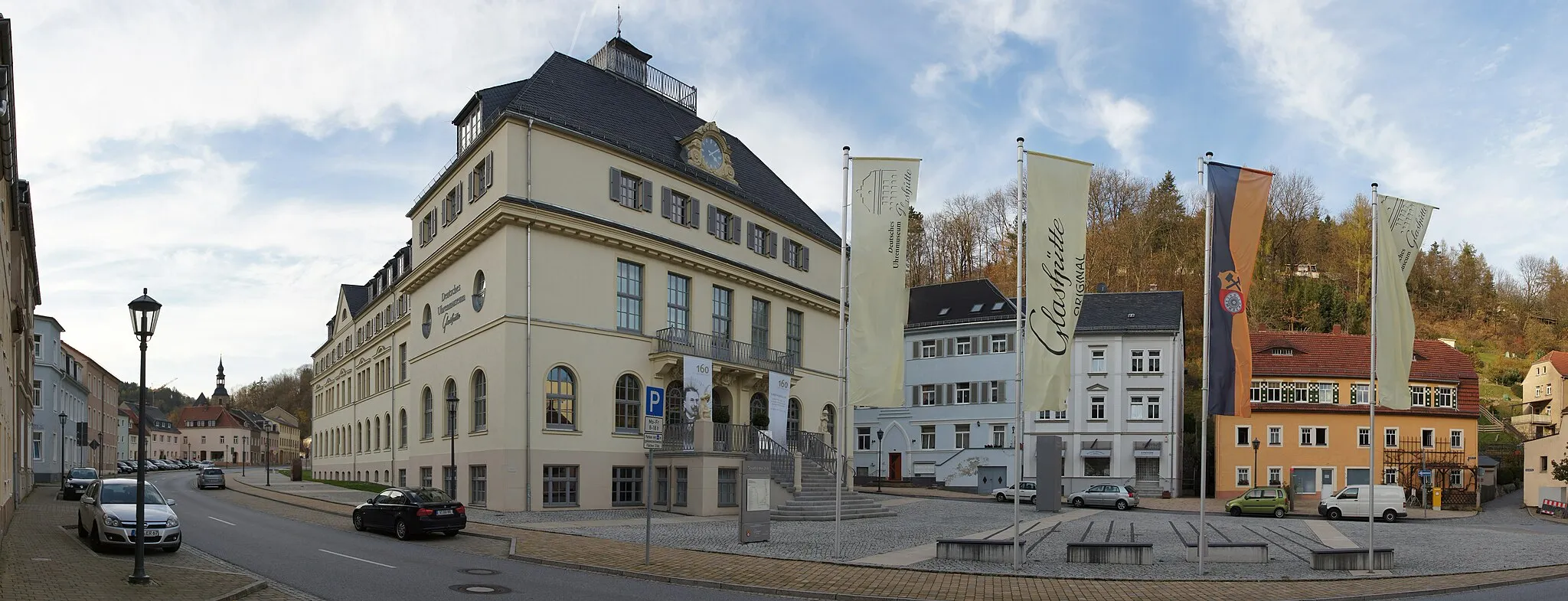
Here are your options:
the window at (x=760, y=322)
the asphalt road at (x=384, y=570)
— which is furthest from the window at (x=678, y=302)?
the asphalt road at (x=384, y=570)

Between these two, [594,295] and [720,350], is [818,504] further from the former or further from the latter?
[594,295]

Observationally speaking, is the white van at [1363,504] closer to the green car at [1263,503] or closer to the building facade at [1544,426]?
the green car at [1263,503]

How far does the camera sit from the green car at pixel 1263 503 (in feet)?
125

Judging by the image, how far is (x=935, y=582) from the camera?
16578mm

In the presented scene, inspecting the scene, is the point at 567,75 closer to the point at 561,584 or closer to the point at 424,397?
the point at 424,397

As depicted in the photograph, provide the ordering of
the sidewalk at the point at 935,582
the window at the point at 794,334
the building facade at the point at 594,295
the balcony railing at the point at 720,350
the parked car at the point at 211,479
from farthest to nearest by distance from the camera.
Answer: the parked car at the point at 211,479, the window at the point at 794,334, the balcony railing at the point at 720,350, the building facade at the point at 594,295, the sidewalk at the point at 935,582

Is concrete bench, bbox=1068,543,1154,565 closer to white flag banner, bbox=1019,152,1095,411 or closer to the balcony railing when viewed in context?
white flag banner, bbox=1019,152,1095,411

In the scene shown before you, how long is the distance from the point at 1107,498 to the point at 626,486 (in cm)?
2035

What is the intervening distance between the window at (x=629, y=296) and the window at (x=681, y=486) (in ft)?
16.9

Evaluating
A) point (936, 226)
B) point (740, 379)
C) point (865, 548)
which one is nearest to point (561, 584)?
point (865, 548)

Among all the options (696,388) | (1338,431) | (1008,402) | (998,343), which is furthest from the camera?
(998,343)

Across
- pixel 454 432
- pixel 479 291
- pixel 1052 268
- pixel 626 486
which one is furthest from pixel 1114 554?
pixel 479 291

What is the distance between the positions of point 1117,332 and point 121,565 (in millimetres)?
46392

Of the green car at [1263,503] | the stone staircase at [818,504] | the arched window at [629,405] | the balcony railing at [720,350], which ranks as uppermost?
the balcony railing at [720,350]
